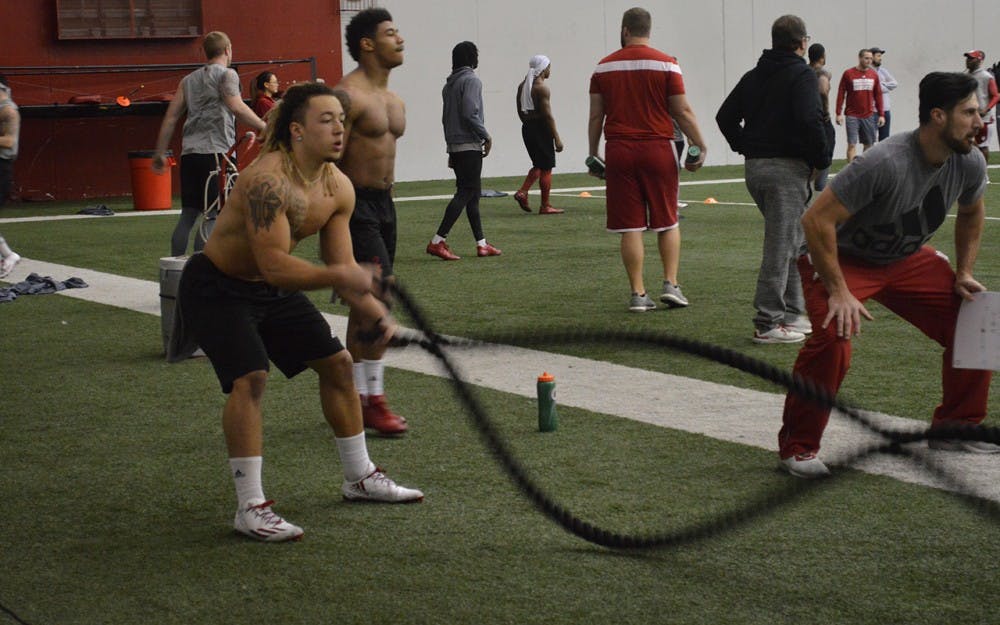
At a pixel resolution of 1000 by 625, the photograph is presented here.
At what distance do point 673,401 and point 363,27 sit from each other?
220 cm

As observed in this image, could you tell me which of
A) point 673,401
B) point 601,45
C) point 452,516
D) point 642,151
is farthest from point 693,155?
point 601,45

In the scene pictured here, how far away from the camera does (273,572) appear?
4.15 metres

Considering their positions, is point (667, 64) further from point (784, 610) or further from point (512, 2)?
point (512, 2)

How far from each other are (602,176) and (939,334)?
4.49 meters


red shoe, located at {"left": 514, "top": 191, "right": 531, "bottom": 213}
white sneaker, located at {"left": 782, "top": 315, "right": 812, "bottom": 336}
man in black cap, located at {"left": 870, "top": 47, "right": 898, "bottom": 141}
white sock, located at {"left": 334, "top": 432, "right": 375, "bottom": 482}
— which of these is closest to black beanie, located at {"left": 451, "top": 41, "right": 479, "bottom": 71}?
red shoe, located at {"left": 514, "top": 191, "right": 531, "bottom": 213}

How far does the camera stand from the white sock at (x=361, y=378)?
6012mm

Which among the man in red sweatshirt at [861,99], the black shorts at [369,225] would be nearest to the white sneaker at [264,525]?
the black shorts at [369,225]

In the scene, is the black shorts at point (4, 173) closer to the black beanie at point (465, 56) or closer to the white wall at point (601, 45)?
the black beanie at point (465, 56)

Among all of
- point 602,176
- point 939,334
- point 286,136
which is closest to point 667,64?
point 602,176

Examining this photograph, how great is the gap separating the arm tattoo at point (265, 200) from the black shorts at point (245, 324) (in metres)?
0.31

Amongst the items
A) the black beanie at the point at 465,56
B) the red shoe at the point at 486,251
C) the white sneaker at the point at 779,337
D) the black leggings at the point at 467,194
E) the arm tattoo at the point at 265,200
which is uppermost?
the black beanie at the point at 465,56

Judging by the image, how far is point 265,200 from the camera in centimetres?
434

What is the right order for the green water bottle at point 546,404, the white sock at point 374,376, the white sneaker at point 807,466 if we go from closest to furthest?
the white sneaker at point 807,466 → the green water bottle at point 546,404 → the white sock at point 374,376

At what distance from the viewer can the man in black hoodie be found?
299 inches
